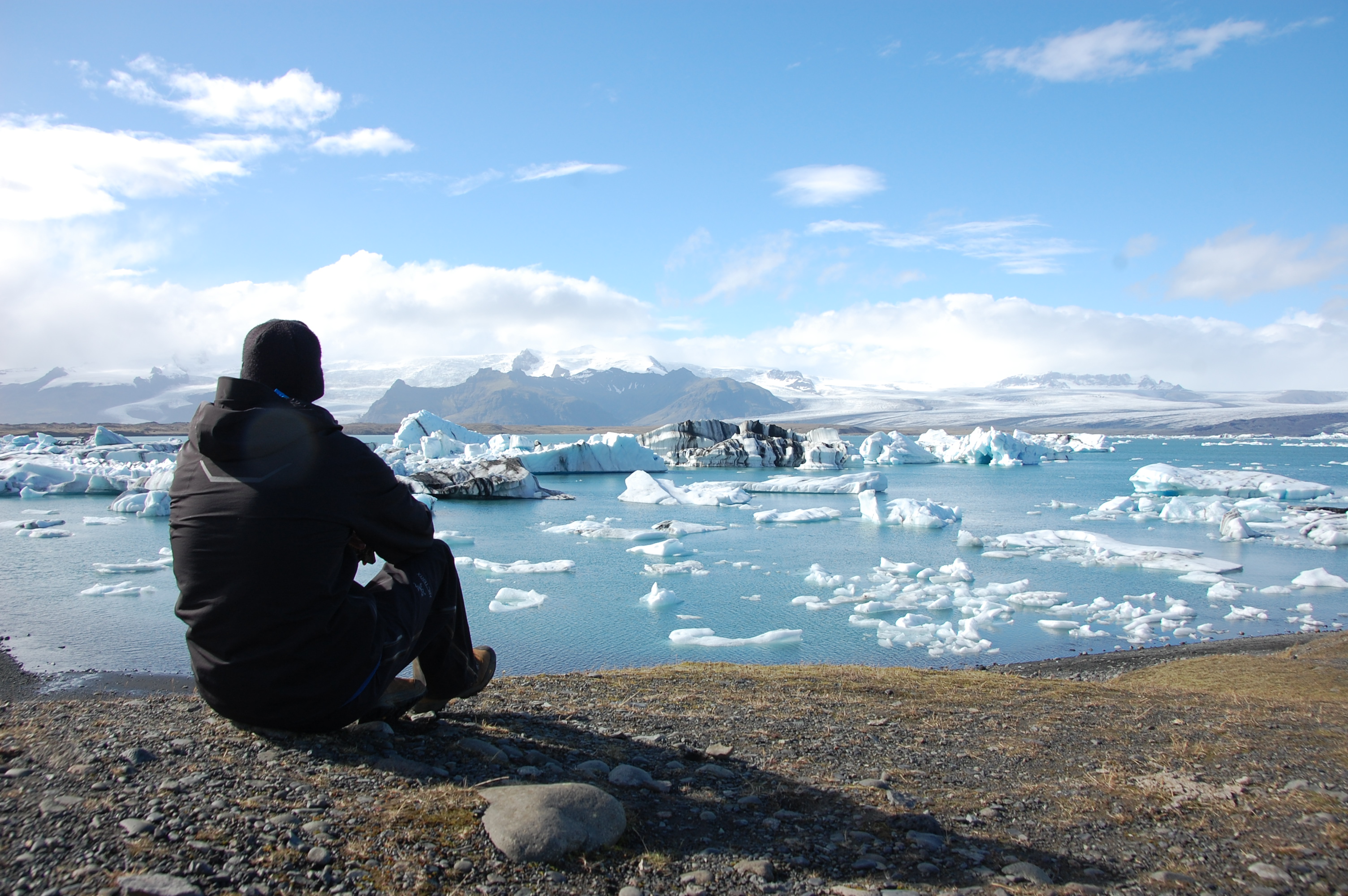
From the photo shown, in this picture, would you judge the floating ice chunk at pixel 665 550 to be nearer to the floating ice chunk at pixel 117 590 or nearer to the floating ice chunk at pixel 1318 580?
the floating ice chunk at pixel 117 590

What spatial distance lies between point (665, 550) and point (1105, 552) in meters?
12.6

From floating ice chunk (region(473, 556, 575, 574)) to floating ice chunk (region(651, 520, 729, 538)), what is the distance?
6.21 meters

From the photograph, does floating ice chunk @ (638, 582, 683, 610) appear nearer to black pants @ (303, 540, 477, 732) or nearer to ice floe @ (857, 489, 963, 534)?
black pants @ (303, 540, 477, 732)

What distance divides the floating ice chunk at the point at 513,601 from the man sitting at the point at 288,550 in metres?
13.2

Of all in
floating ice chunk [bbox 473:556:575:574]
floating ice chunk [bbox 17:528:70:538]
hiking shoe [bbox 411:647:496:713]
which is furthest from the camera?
floating ice chunk [bbox 17:528:70:538]

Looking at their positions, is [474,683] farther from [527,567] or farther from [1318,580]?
[1318,580]

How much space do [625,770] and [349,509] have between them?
1.75 metres

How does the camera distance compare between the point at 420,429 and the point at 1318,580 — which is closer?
the point at 1318,580

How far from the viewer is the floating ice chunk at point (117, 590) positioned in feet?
56.6

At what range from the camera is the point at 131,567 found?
2000cm

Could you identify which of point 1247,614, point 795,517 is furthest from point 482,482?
point 1247,614

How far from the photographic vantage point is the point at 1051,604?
55.9 feet

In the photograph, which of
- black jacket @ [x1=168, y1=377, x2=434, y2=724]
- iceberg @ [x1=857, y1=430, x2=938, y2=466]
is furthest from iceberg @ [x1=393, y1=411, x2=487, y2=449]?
black jacket @ [x1=168, y1=377, x2=434, y2=724]

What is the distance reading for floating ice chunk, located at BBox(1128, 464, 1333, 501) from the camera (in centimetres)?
3825
